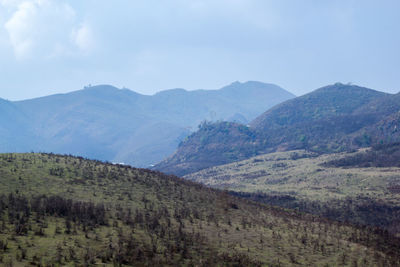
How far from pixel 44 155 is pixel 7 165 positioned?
35.0 feet

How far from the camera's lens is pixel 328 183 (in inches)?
3875

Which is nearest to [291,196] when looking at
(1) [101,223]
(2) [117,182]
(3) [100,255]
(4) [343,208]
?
(4) [343,208]

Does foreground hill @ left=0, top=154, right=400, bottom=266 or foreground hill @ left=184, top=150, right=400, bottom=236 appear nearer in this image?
foreground hill @ left=0, top=154, right=400, bottom=266

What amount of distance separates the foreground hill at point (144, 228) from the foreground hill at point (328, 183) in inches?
823

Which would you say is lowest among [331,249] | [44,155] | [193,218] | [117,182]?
[331,249]

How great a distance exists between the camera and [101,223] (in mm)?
29156

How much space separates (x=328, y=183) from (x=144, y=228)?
7843cm

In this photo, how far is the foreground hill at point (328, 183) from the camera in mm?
66375

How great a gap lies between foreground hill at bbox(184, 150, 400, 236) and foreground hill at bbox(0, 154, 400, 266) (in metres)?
20.9

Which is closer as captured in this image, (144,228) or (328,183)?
(144,228)

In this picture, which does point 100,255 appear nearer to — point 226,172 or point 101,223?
point 101,223

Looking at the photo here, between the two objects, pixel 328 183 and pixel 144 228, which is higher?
pixel 328 183

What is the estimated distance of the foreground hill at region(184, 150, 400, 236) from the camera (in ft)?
218

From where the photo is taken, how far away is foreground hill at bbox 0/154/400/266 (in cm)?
2319
